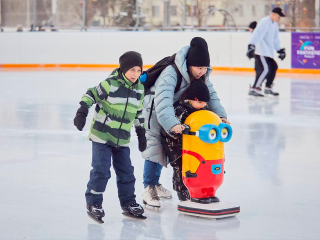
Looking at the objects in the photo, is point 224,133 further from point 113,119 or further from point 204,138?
point 113,119

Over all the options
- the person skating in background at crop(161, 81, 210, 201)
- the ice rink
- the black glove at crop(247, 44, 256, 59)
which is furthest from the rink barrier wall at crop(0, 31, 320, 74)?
the person skating in background at crop(161, 81, 210, 201)

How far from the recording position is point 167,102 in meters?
3.51

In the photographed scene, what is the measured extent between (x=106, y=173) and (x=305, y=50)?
12643mm

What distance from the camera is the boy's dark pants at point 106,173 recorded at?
3.35 metres

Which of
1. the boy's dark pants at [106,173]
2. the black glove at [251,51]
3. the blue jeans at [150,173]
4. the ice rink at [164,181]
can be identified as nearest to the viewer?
the ice rink at [164,181]

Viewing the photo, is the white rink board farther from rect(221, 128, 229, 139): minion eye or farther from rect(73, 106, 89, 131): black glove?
rect(73, 106, 89, 131): black glove

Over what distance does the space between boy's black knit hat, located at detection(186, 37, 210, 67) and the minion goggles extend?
379mm

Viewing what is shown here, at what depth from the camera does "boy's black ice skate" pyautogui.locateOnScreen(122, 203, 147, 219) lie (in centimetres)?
342

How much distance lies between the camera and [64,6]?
17469 mm

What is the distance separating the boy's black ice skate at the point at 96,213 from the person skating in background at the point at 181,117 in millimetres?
540

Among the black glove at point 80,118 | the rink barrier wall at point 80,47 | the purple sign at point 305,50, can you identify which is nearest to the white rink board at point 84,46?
the rink barrier wall at point 80,47

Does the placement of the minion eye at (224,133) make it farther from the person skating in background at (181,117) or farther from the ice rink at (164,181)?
the ice rink at (164,181)

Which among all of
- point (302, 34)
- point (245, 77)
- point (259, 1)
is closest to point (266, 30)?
point (245, 77)

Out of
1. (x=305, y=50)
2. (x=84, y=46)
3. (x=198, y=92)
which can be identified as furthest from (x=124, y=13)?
(x=198, y=92)
